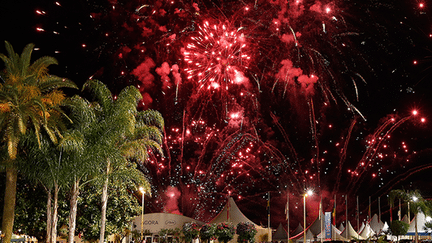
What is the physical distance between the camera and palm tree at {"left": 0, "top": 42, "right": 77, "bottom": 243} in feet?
53.2

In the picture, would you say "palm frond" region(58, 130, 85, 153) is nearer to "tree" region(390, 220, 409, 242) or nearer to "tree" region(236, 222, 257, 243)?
"tree" region(236, 222, 257, 243)

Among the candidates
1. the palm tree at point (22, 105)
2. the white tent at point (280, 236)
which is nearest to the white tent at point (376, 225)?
the white tent at point (280, 236)

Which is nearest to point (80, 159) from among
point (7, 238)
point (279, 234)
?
point (7, 238)

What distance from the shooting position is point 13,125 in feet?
54.1

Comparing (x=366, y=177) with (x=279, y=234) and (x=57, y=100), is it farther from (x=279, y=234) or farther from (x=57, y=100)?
(x=57, y=100)

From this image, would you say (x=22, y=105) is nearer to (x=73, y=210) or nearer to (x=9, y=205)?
(x=9, y=205)

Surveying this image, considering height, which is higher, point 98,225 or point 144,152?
point 144,152

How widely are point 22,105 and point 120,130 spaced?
476 cm

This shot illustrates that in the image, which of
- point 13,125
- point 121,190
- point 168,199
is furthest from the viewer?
point 168,199

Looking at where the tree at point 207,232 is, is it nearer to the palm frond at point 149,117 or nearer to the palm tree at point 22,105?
the palm frond at point 149,117

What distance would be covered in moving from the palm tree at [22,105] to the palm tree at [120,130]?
7.64ft

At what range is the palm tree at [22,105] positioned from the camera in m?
16.2

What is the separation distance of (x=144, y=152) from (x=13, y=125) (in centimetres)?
663

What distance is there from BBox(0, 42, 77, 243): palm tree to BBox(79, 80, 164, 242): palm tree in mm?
2329
